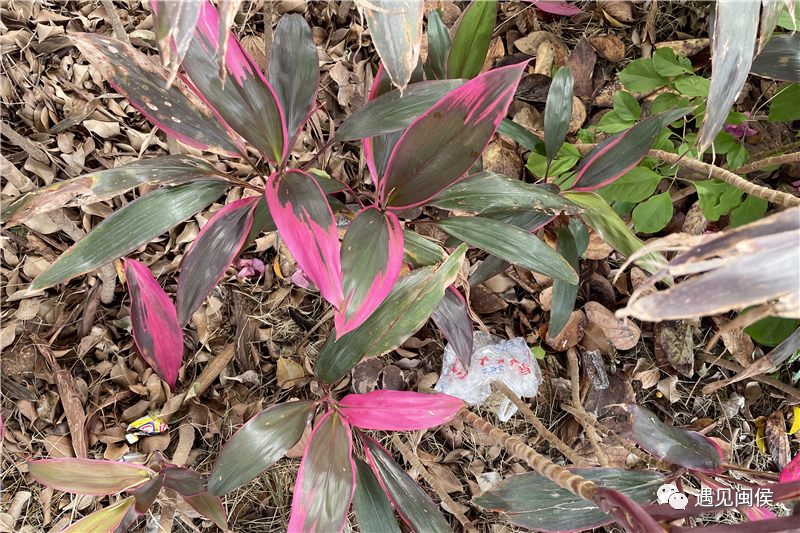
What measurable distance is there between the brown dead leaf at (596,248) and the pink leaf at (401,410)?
0.61 m

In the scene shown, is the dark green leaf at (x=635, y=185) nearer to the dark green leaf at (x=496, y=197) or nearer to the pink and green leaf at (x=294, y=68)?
the dark green leaf at (x=496, y=197)

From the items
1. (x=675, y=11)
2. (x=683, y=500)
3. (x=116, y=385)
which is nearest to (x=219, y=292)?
(x=116, y=385)

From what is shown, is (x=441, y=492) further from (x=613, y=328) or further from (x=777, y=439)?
(x=777, y=439)

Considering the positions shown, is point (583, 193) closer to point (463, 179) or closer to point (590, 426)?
point (463, 179)

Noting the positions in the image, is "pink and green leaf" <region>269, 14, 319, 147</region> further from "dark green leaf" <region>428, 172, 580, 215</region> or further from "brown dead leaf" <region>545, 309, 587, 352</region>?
"brown dead leaf" <region>545, 309, 587, 352</region>

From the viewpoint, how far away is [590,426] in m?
0.92

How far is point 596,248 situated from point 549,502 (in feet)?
2.15

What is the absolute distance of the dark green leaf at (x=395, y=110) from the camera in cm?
63

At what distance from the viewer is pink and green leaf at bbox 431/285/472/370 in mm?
762

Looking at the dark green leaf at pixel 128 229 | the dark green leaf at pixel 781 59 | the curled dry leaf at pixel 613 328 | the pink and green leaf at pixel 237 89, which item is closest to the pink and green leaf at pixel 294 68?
the pink and green leaf at pixel 237 89

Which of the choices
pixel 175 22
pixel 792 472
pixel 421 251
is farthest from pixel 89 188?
pixel 792 472

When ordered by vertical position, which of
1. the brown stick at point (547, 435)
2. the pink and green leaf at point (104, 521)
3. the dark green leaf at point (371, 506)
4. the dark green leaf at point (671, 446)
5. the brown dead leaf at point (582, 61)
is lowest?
the brown stick at point (547, 435)

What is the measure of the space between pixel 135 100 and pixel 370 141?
323 mm

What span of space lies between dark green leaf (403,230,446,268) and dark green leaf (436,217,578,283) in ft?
0.16
